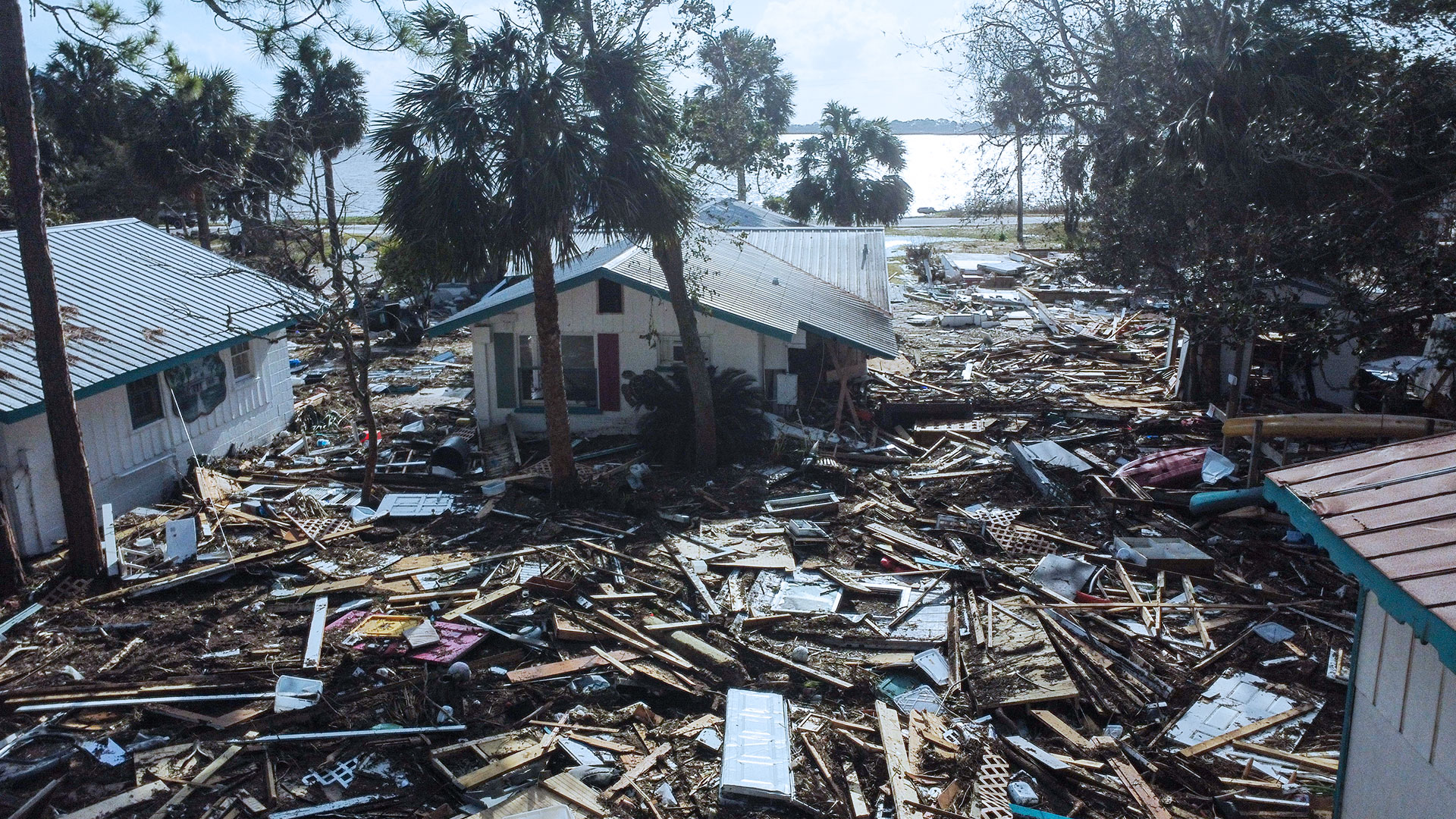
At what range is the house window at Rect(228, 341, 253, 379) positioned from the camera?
18656 millimetres

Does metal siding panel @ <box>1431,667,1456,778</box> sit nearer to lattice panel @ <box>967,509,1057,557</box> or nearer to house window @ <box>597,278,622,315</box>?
lattice panel @ <box>967,509,1057,557</box>

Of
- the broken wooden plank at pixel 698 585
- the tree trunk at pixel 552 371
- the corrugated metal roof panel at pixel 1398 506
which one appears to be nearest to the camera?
the corrugated metal roof panel at pixel 1398 506

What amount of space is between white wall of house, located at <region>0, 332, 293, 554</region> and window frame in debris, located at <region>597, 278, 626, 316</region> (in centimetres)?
673

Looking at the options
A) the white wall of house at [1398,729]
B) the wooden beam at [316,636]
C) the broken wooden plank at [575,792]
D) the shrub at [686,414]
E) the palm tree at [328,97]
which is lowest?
the broken wooden plank at [575,792]

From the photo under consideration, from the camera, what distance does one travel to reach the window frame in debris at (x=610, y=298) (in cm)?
1941

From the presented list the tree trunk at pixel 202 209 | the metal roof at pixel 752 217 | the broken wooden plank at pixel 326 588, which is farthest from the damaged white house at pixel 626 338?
the tree trunk at pixel 202 209

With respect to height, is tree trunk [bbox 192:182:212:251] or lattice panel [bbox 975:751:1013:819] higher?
tree trunk [bbox 192:182:212:251]

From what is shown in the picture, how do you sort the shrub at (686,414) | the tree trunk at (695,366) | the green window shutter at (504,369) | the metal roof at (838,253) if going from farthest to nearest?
1. the metal roof at (838,253)
2. the green window shutter at (504,369)
3. the shrub at (686,414)
4. the tree trunk at (695,366)

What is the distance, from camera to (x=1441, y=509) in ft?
17.6

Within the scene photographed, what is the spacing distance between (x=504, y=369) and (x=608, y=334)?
2.36 metres

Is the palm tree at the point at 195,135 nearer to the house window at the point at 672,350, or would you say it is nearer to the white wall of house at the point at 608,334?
the white wall of house at the point at 608,334

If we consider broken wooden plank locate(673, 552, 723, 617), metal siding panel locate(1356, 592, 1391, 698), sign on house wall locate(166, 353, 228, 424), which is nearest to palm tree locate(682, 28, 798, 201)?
broken wooden plank locate(673, 552, 723, 617)

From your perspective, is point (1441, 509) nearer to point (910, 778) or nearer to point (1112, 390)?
point (910, 778)

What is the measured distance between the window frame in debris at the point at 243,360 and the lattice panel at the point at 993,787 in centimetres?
1595
